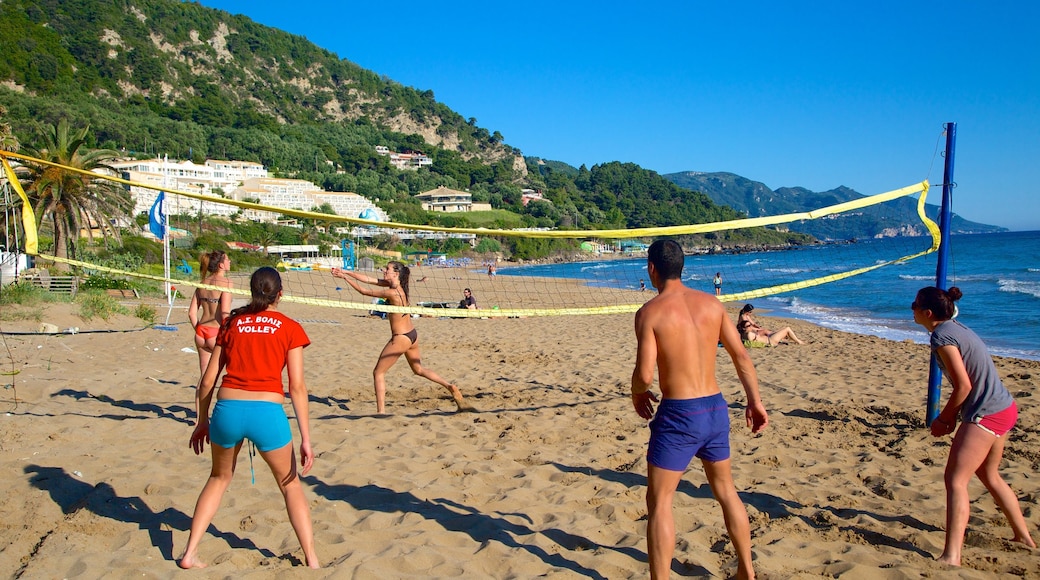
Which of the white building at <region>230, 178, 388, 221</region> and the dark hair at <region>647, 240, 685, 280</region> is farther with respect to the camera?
the white building at <region>230, 178, 388, 221</region>

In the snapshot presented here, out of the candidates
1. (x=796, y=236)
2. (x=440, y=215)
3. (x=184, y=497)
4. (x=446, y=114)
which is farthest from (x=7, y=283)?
(x=446, y=114)

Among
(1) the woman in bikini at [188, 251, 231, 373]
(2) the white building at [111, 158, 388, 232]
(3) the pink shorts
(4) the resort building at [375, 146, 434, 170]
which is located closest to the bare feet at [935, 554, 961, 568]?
(3) the pink shorts

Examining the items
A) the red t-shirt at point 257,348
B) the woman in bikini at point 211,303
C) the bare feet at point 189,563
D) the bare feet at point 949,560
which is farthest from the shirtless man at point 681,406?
the woman in bikini at point 211,303

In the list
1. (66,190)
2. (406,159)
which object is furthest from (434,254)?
(406,159)

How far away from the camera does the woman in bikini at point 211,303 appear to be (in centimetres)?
571

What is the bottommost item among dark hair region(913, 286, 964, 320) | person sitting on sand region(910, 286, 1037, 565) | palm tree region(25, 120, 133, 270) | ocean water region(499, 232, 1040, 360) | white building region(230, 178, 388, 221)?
ocean water region(499, 232, 1040, 360)

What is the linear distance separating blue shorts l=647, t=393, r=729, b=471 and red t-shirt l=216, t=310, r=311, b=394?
1.68 m

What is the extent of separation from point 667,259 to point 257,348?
1.97 metres

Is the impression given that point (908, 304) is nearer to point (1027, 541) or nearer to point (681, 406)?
point (1027, 541)

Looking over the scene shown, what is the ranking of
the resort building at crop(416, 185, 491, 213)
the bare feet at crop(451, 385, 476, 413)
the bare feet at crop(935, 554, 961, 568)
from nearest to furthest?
the bare feet at crop(935, 554, 961, 568) < the bare feet at crop(451, 385, 476, 413) < the resort building at crop(416, 185, 491, 213)

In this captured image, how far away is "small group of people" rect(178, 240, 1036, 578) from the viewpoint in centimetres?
288

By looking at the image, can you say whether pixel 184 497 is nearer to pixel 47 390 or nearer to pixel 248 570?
pixel 248 570

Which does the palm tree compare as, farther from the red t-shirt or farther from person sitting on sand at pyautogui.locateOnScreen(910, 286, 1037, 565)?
person sitting on sand at pyautogui.locateOnScreen(910, 286, 1037, 565)

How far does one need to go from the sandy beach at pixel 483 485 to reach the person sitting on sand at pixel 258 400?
0.34 metres
